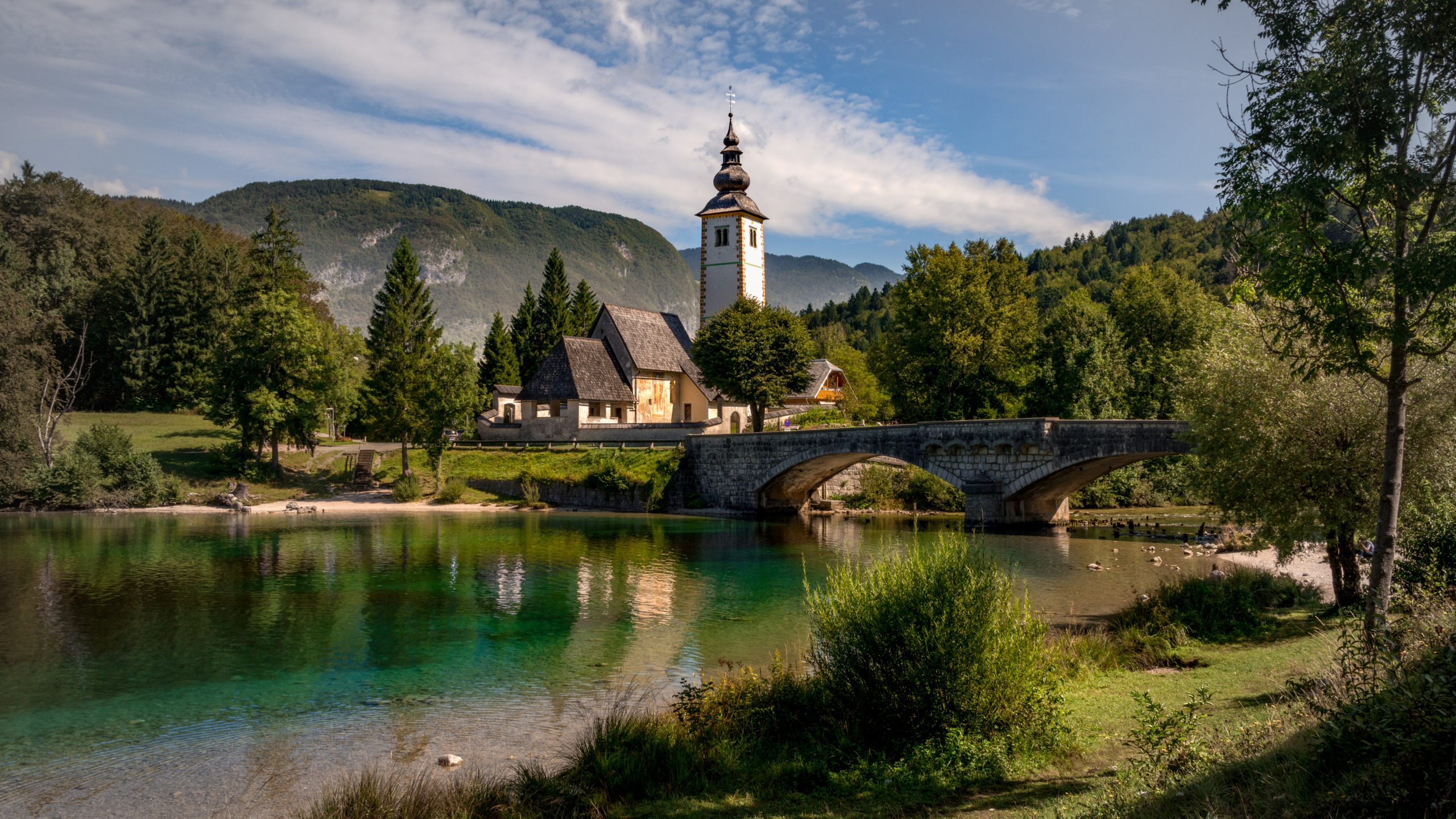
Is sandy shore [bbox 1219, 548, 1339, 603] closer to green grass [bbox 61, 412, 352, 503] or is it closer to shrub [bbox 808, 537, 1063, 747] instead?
shrub [bbox 808, 537, 1063, 747]

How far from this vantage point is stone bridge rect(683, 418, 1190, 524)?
29.8 meters

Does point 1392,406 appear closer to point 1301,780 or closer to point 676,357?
point 1301,780

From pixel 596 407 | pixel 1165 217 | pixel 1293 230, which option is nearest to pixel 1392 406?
pixel 1293 230

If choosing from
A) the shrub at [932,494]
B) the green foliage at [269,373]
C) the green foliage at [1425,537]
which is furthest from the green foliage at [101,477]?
the green foliage at [1425,537]

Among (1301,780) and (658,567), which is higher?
(1301,780)

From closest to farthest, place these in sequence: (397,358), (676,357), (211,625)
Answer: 1. (211,625)
2. (397,358)
3. (676,357)

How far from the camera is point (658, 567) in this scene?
25422 mm

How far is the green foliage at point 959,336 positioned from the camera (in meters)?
44.1

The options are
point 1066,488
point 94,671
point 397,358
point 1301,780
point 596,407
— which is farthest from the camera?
point 596,407

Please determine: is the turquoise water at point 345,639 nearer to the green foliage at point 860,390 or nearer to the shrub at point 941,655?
the shrub at point 941,655

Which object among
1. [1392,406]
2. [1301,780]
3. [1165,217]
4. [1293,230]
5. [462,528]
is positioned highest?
[1165,217]

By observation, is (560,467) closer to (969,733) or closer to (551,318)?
(551,318)

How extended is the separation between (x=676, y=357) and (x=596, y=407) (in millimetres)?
8466

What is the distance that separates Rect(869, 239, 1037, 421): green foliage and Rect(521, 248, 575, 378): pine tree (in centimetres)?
3485
